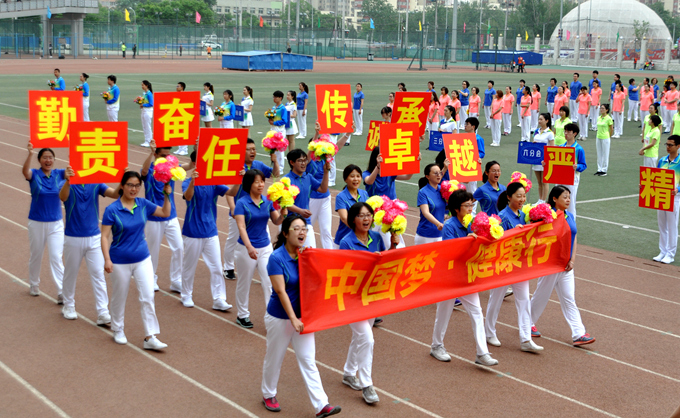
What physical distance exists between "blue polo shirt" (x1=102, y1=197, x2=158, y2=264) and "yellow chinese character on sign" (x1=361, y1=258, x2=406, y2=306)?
8.75 ft

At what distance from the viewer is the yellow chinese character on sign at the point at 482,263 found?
811cm

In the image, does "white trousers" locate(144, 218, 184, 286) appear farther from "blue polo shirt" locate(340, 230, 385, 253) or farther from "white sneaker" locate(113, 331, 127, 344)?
"blue polo shirt" locate(340, 230, 385, 253)

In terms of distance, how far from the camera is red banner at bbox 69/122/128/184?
8.30m

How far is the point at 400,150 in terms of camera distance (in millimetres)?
10500

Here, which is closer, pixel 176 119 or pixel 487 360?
pixel 487 360

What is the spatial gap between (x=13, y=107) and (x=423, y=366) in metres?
29.0

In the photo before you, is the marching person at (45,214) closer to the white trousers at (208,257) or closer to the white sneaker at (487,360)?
the white trousers at (208,257)

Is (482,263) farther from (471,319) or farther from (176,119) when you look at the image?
(176,119)

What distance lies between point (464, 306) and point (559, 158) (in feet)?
14.8

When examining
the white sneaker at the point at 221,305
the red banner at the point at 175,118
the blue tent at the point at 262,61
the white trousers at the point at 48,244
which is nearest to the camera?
the white sneaker at the point at 221,305

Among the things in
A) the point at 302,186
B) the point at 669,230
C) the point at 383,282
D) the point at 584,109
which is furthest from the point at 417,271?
the point at 584,109

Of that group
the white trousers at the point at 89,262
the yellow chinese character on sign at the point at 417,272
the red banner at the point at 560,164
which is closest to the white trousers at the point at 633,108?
the red banner at the point at 560,164

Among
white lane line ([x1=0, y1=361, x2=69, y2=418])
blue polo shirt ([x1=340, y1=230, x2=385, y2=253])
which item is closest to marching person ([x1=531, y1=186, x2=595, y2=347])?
blue polo shirt ([x1=340, y1=230, x2=385, y2=253])

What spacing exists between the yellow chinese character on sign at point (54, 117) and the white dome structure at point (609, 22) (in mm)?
92973
